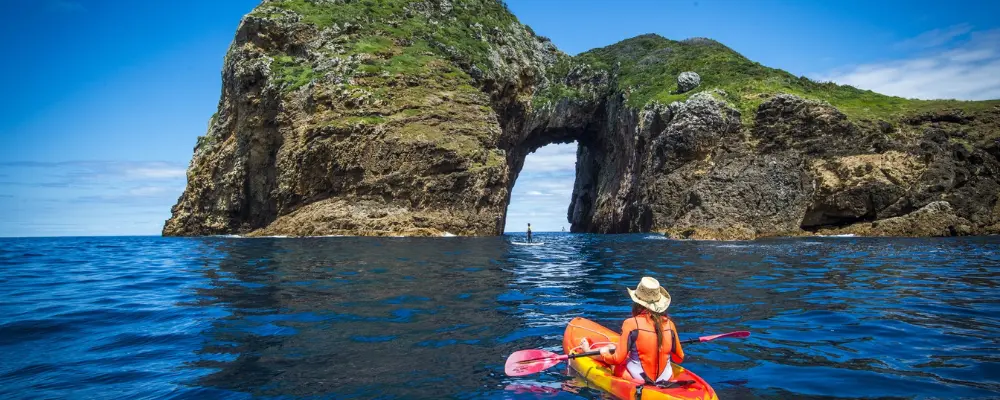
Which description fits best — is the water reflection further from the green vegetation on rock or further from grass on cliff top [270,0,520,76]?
grass on cliff top [270,0,520,76]

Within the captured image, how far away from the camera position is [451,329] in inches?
415

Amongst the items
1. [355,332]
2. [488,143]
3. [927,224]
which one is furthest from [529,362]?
[488,143]

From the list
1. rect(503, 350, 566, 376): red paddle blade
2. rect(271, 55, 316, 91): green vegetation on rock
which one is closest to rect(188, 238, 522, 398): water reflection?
rect(503, 350, 566, 376): red paddle blade

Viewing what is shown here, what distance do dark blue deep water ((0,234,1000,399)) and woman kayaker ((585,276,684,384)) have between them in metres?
0.68

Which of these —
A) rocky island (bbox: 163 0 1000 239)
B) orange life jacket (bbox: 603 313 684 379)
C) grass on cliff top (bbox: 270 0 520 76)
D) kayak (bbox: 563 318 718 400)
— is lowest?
kayak (bbox: 563 318 718 400)

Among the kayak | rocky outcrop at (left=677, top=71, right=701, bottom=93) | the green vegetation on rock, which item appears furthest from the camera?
rocky outcrop at (left=677, top=71, right=701, bottom=93)

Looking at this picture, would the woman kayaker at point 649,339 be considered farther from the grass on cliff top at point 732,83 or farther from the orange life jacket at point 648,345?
the grass on cliff top at point 732,83

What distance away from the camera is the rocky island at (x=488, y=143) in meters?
46.8

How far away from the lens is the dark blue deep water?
Answer: 731 cm

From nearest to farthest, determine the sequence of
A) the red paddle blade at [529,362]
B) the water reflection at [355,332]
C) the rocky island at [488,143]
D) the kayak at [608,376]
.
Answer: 1. the kayak at [608,376]
2. the water reflection at [355,332]
3. the red paddle blade at [529,362]
4. the rocky island at [488,143]

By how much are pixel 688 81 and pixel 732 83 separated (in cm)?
497

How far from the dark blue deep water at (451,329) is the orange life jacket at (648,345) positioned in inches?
28.5

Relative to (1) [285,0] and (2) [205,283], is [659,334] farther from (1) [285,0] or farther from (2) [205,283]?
(1) [285,0]

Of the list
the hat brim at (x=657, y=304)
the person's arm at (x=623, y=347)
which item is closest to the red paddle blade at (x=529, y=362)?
the person's arm at (x=623, y=347)
